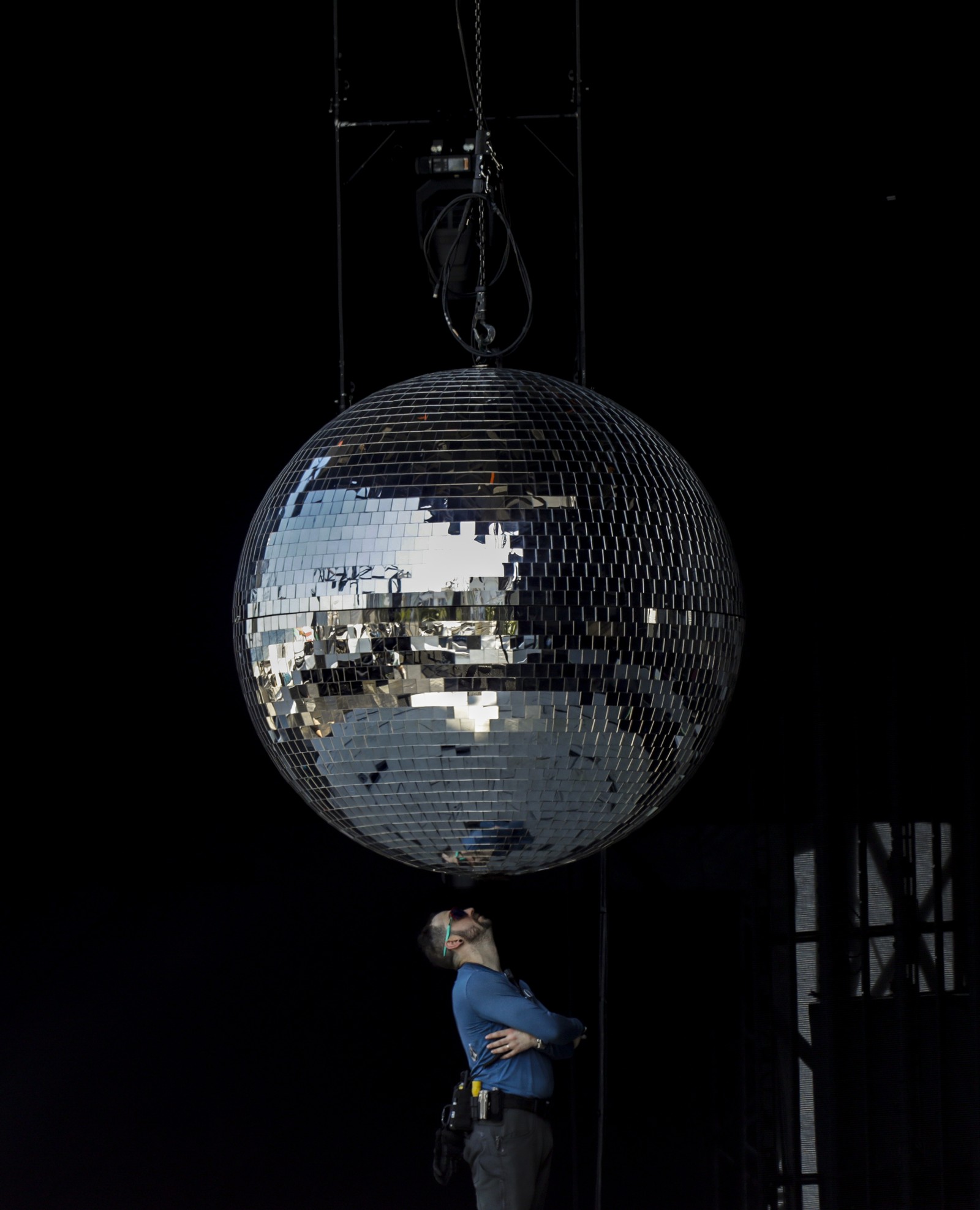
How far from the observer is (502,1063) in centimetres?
268

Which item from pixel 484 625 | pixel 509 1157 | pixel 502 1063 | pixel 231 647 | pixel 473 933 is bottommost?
pixel 509 1157

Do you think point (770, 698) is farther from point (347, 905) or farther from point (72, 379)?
point (72, 379)

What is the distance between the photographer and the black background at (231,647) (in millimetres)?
3170

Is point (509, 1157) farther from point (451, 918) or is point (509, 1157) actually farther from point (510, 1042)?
point (451, 918)

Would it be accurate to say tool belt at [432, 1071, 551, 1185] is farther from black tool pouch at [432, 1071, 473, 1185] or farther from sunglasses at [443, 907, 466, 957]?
sunglasses at [443, 907, 466, 957]

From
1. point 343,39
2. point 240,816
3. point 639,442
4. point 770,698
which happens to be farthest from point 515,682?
point 240,816

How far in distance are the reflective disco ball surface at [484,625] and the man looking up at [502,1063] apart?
Answer: 1609 mm

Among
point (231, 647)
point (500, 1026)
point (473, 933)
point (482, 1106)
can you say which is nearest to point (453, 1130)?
point (482, 1106)

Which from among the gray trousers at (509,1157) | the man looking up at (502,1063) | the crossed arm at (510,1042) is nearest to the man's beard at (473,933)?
the man looking up at (502,1063)

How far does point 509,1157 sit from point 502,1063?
0.17m

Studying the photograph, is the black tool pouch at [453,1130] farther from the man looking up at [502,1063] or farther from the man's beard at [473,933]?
the man's beard at [473,933]

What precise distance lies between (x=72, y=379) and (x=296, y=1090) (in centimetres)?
197

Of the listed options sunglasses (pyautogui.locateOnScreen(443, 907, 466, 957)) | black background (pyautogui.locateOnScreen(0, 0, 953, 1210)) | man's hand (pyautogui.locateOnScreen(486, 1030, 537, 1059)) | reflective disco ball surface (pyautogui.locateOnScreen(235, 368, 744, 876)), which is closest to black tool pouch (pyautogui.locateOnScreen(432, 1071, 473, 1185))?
man's hand (pyautogui.locateOnScreen(486, 1030, 537, 1059))

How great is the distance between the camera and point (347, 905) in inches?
154
